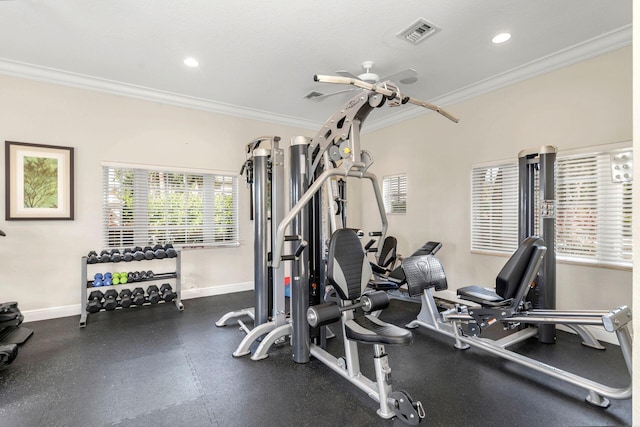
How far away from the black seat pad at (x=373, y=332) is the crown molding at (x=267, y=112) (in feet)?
10.4

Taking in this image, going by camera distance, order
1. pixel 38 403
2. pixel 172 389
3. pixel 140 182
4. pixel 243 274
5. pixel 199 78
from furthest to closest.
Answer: pixel 243 274 → pixel 140 182 → pixel 199 78 → pixel 172 389 → pixel 38 403

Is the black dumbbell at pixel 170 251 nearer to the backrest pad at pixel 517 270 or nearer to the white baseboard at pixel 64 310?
the white baseboard at pixel 64 310

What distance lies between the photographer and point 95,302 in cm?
323

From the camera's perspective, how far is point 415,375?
7.32ft

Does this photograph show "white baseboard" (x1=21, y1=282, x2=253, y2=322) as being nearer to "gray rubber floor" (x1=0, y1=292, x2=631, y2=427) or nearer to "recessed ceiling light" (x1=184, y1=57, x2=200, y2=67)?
"gray rubber floor" (x1=0, y1=292, x2=631, y2=427)

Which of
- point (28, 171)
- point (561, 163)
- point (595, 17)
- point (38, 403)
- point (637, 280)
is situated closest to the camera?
point (637, 280)

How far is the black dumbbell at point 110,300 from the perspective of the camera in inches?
128

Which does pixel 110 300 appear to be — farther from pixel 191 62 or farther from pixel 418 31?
pixel 418 31

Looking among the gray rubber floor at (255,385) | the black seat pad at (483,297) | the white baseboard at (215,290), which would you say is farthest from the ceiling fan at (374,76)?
the white baseboard at (215,290)

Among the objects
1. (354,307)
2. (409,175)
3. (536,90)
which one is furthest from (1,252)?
(536,90)

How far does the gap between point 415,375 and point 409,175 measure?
309 centimetres

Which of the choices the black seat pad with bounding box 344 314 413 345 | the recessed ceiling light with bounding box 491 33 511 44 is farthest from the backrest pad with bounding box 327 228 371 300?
the recessed ceiling light with bounding box 491 33 511 44

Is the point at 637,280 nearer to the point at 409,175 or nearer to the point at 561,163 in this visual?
the point at 561,163

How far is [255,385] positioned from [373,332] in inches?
39.0
